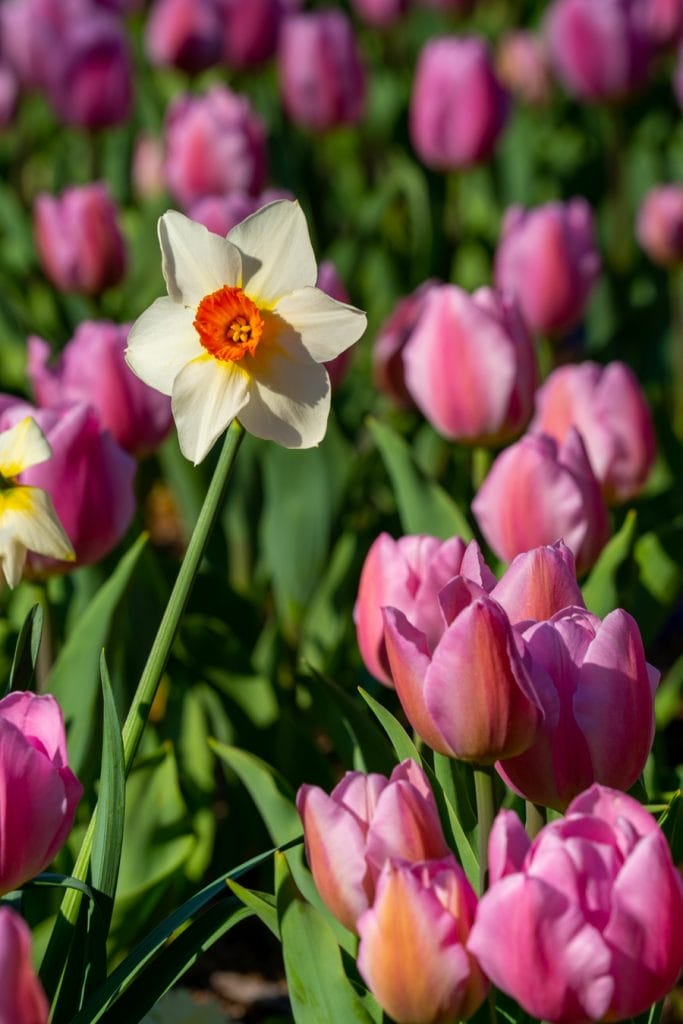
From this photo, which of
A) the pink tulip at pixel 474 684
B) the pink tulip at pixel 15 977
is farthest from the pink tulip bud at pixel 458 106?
the pink tulip at pixel 15 977

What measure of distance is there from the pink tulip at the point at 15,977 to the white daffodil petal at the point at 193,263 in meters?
0.41

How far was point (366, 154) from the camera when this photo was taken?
3754 millimetres

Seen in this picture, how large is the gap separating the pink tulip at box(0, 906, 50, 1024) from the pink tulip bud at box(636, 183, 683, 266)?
2.26m

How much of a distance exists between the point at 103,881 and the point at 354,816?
204 mm

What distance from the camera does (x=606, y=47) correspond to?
3.21m

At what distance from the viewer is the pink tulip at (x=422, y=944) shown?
77cm

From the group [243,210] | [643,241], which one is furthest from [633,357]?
[243,210]

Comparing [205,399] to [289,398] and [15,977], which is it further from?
[15,977]

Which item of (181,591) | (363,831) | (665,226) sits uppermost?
(181,591)

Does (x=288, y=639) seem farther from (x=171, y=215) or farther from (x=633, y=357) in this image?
(x=171, y=215)

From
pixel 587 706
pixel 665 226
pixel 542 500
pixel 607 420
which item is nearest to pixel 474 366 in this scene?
pixel 607 420

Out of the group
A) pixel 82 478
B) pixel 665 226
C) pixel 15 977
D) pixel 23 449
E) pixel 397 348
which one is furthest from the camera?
pixel 665 226

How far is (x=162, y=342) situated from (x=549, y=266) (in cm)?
130

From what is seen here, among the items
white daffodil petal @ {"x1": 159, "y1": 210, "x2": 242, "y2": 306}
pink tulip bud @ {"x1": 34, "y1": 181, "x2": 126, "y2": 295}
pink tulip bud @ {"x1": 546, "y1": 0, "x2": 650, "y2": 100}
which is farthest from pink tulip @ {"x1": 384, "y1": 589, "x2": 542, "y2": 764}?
pink tulip bud @ {"x1": 546, "y1": 0, "x2": 650, "y2": 100}
